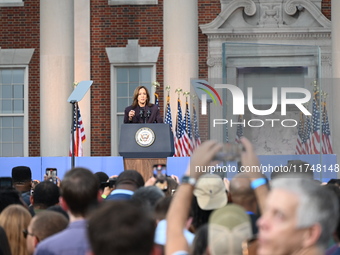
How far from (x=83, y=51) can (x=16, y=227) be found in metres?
16.6

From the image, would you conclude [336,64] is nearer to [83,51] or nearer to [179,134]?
[179,134]

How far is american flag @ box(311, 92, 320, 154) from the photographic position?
915 centimetres

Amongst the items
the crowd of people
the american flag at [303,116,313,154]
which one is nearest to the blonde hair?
the crowd of people

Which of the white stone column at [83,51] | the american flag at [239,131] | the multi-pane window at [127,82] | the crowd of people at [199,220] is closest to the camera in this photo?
the crowd of people at [199,220]

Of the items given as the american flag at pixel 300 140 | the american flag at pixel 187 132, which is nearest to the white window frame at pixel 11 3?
the american flag at pixel 187 132

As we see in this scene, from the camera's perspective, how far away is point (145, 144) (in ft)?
44.1

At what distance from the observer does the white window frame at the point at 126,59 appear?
2159 centimetres

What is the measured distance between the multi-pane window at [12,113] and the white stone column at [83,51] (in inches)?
65.1

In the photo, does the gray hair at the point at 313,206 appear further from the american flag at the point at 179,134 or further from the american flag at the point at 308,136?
the american flag at the point at 179,134

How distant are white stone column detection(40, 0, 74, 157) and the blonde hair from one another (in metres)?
14.1

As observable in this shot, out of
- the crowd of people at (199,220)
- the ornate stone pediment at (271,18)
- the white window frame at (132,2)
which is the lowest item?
the crowd of people at (199,220)

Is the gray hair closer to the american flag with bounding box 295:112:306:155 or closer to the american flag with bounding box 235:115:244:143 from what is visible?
the american flag with bounding box 235:115:244:143
